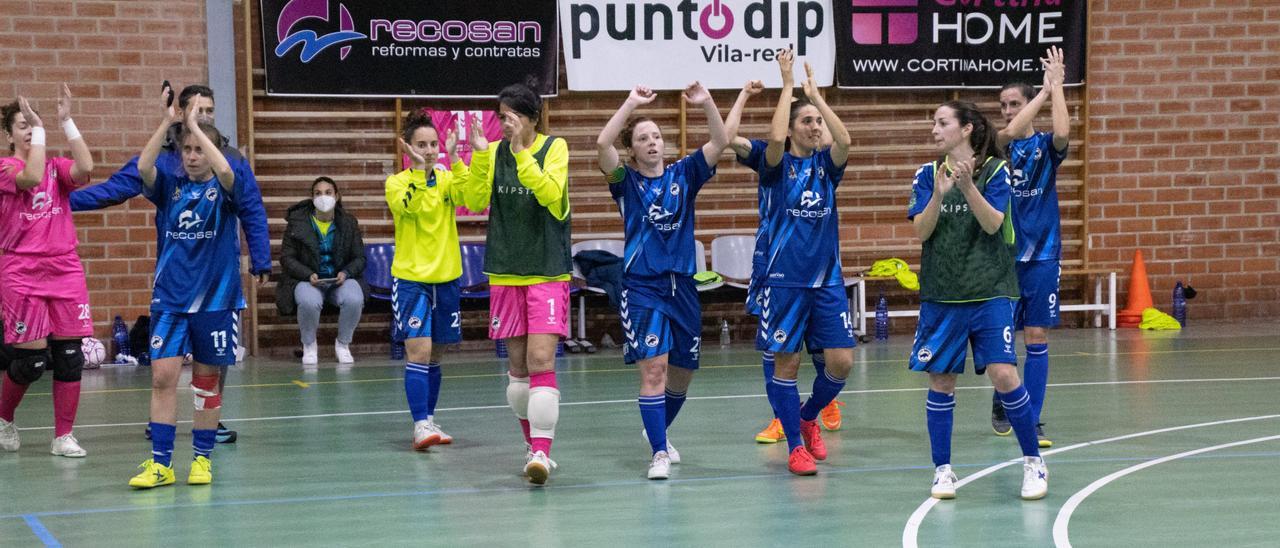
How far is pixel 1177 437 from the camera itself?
693 centimetres

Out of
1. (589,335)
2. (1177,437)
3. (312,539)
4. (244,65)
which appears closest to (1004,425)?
(1177,437)

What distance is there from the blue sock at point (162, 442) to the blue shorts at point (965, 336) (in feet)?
10.3

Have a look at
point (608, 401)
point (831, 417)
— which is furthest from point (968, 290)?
point (608, 401)

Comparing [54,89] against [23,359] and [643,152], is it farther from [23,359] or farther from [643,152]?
[643,152]

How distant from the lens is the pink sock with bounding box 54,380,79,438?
22.6 feet

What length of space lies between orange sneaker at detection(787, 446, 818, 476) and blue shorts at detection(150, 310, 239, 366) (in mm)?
2458

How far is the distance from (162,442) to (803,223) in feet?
9.70

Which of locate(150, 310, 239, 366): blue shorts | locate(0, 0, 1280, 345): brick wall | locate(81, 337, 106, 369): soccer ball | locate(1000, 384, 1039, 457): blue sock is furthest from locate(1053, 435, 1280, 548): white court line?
locate(81, 337, 106, 369): soccer ball

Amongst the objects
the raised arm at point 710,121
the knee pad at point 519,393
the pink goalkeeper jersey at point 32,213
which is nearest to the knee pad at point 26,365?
the pink goalkeeper jersey at point 32,213

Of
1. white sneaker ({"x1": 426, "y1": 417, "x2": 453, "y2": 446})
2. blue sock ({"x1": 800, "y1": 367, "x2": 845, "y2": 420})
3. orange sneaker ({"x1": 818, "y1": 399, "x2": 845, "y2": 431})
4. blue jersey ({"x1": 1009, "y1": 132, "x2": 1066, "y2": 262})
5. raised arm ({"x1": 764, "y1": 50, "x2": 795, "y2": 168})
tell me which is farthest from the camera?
orange sneaker ({"x1": 818, "y1": 399, "x2": 845, "y2": 431})

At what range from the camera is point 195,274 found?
5809mm

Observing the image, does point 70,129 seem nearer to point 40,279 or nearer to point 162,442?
point 40,279

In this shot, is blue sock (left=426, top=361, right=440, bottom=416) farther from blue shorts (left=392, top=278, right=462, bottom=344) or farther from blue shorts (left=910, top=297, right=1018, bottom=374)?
blue shorts (left=910, top=297, right=1018, bottom=374)

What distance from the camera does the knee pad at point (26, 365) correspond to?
688cm
